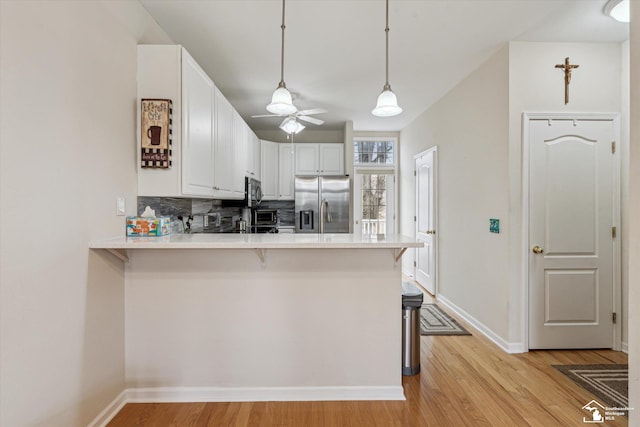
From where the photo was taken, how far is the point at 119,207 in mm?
2008

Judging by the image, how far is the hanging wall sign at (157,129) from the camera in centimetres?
209

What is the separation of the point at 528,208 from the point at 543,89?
42.7 inches

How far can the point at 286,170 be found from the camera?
5.68 m

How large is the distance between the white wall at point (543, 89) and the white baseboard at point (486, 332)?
0.06 meters

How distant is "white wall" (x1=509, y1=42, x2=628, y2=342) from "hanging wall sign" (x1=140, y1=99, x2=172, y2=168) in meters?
2.83

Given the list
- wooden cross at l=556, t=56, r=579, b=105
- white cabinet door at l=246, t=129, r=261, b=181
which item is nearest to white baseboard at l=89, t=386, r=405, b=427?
white cabinet door at l=246, t=129, r=261, b=181

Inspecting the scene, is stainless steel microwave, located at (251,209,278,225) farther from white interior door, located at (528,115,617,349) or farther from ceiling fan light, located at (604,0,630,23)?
ceiling fan light, located at (604,0,630,23)

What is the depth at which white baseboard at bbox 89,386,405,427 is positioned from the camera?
212 centimetres

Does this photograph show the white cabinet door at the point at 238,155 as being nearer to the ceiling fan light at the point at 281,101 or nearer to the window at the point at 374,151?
the ceiling fan light at the point at 281,101

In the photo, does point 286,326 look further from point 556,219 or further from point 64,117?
point 556,219

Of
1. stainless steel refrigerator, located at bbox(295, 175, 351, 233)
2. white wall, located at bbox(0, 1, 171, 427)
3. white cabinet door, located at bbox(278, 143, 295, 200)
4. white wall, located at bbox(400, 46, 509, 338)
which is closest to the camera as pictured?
white wall, located at bbox(0, 1, 171, 427)

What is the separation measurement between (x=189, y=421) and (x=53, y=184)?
1541 millimetres

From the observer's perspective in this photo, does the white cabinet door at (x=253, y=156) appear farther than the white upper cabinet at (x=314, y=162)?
No

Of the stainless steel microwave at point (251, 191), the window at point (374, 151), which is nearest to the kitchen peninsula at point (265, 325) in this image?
the stainless steel microwave at point (251, 191)
